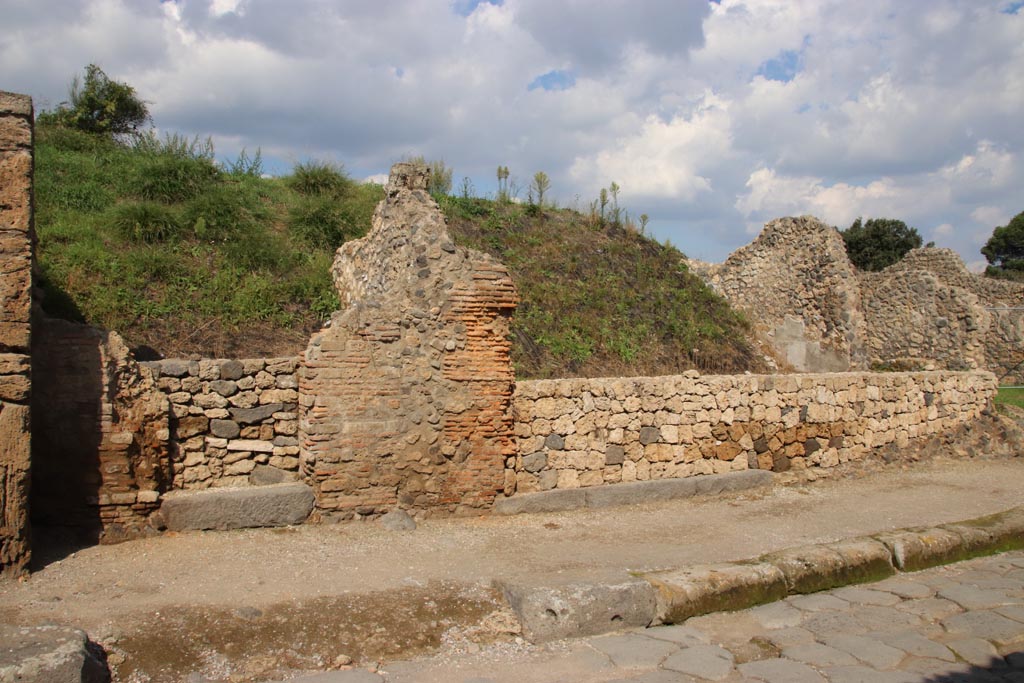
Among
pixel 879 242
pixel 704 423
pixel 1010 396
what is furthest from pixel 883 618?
pixel 879 242

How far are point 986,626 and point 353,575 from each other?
4261 millimetres

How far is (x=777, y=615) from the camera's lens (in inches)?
215

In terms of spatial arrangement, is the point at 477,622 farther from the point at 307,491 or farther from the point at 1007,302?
the point at 1007,302

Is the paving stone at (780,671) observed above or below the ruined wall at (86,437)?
below

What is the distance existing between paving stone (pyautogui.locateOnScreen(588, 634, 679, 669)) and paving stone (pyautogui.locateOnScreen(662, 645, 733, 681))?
0.24ft

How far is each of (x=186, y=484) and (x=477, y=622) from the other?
2.93 metres

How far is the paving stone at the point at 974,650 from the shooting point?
4676 mm

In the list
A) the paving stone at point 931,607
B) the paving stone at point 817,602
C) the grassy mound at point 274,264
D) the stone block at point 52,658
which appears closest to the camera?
the stone block at point 52,658

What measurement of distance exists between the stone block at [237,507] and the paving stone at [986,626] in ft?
15.9

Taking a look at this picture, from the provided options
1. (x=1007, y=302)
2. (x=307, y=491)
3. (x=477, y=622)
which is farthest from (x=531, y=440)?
(x=1007, y=302)

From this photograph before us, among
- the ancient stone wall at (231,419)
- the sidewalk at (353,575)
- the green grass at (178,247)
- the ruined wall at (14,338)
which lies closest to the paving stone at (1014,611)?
the sidewalk at (353,575)

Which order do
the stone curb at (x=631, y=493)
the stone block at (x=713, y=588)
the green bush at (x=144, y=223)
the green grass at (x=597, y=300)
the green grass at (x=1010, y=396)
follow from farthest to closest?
the green grass at (x=1010, y=396) → the green grass at (x=597, y=300) → the green bush at (x=144, y=223) → the stone curb at (x=631, y=493) → the stone block at (x=713, y=588)

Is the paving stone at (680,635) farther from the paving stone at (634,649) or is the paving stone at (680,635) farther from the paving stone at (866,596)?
the paving stone at (866,596)

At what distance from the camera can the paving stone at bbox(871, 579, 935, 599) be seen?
5.88 m
